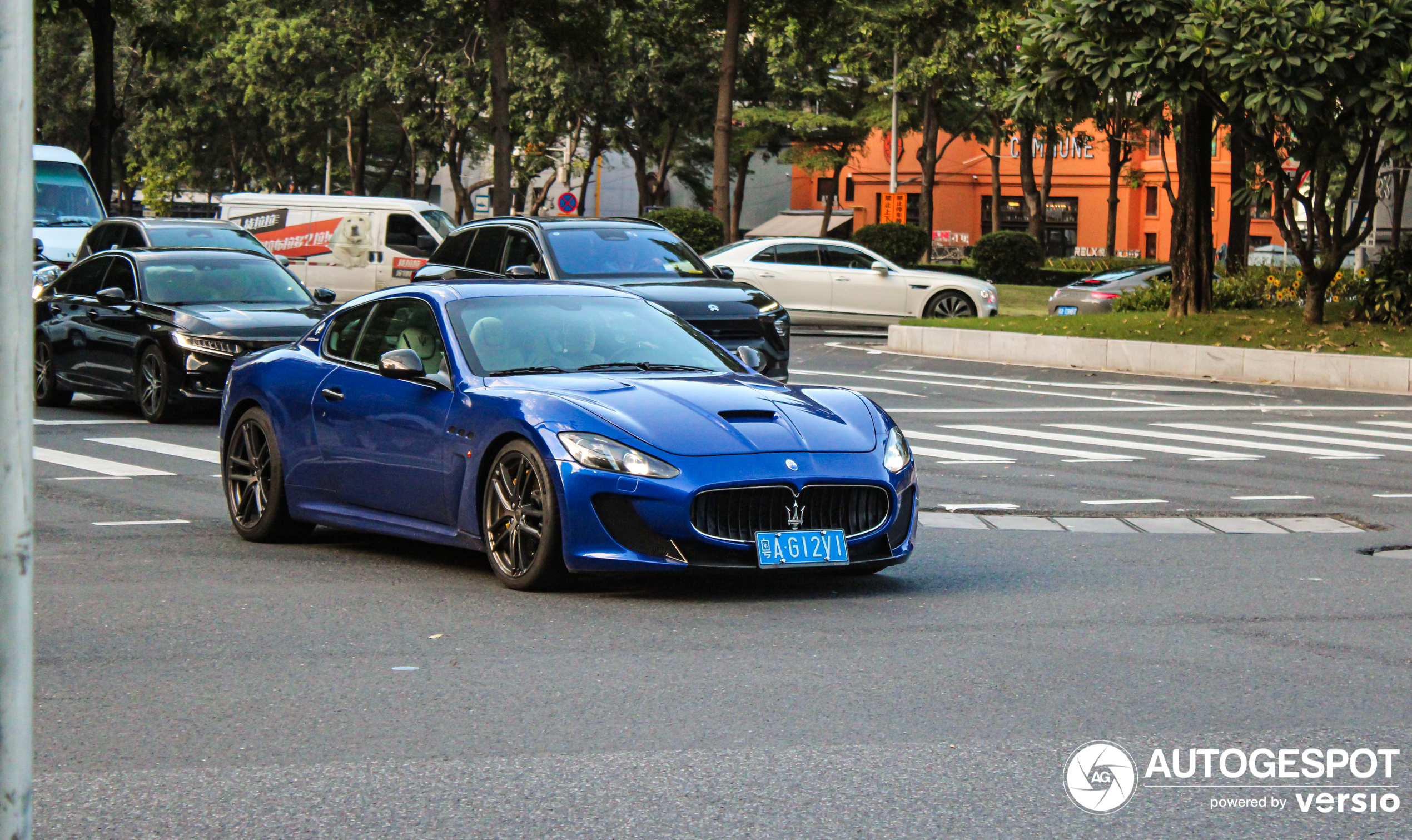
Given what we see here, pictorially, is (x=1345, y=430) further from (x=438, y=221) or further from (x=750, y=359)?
(x=438, y=221)

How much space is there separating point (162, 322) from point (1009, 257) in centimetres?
3123

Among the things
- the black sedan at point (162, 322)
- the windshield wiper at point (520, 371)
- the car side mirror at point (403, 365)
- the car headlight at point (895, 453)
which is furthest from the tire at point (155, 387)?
the car headlight at point (895, 453)

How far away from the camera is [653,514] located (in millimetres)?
7344

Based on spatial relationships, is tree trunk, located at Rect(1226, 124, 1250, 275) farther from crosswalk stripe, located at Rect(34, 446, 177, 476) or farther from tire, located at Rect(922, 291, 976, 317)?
crosswalk stripe, located at Rect(34, 446, 177, 476)

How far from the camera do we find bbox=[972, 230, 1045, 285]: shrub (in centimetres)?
4459

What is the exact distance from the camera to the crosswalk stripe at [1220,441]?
1471cm

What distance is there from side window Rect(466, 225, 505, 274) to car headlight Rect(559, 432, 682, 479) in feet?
33.4

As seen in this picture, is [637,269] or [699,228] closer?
[637,269]

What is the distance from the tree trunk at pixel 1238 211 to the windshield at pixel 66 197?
706 inches

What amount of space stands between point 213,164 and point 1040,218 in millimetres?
34713

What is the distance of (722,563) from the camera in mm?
7438

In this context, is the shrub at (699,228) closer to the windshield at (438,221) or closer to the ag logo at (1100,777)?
the windshield at (438,221)

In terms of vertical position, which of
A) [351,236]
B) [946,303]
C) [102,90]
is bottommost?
[946,303]

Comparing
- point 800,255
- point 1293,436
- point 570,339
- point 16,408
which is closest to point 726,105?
point 800,255
